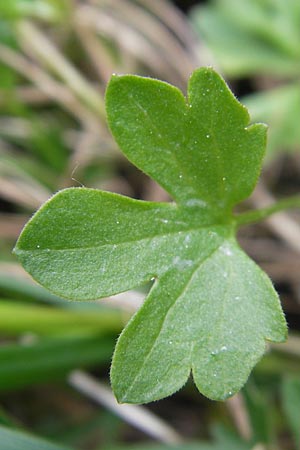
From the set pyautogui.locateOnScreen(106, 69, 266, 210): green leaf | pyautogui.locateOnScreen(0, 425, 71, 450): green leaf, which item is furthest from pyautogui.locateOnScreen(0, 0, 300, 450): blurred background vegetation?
pyautogui.locateOnScreen(106, 69, 266, 210): green leaf

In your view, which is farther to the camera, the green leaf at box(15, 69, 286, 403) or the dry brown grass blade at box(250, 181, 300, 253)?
the dry brown grass blade at box(250, 181, 300, 253)

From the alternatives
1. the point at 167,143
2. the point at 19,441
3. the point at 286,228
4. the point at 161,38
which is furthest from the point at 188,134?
the point at 161,38

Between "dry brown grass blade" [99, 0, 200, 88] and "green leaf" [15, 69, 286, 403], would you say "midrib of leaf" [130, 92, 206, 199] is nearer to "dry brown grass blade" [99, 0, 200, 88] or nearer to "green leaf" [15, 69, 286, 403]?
"green leaf" [15, 69, 286, 403]

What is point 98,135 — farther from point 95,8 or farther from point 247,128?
point 247,128

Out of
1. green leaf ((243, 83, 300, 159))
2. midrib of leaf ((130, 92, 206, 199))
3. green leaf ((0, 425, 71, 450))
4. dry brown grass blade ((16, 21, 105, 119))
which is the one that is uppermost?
midrib of leaf ((130, 92, 206, 199))

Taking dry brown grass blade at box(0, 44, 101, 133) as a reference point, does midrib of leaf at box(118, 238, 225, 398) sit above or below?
above

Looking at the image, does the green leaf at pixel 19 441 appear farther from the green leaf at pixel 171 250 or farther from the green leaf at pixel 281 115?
the green leaf at pixel 281 115

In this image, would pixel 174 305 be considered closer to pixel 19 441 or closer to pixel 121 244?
pixel 121 244
